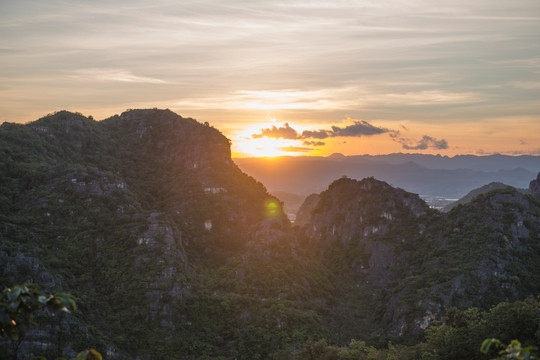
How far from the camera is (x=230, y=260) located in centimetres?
12925

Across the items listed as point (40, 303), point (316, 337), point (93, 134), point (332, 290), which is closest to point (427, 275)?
point (332, 290)

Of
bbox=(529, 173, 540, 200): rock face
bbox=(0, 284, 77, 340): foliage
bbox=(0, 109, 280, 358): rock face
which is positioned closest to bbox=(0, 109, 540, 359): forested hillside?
bbox=(0, 109, 280, 358): rock face

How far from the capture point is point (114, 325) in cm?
8681

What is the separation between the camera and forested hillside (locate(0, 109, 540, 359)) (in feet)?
267

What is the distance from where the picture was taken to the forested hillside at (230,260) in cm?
8125

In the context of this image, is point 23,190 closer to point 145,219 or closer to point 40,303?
point 145,219

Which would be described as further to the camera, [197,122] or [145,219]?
[197,122]

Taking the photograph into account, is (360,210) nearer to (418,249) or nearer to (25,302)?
(418,249)

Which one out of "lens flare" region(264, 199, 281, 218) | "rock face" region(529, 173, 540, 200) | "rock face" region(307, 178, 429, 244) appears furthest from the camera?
"lens flare" region(264, 199, 281, 218)

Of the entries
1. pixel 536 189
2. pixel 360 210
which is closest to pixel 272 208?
pixel 360 210

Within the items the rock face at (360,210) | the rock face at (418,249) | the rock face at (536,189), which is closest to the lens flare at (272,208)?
the rock face at (418,249)

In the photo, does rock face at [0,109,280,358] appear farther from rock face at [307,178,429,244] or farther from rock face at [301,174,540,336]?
rock face at [301,174,540,336]

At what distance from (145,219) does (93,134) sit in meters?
66.4

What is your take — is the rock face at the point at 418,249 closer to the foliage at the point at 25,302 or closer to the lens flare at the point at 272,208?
the lens flare at the point at 272,208
